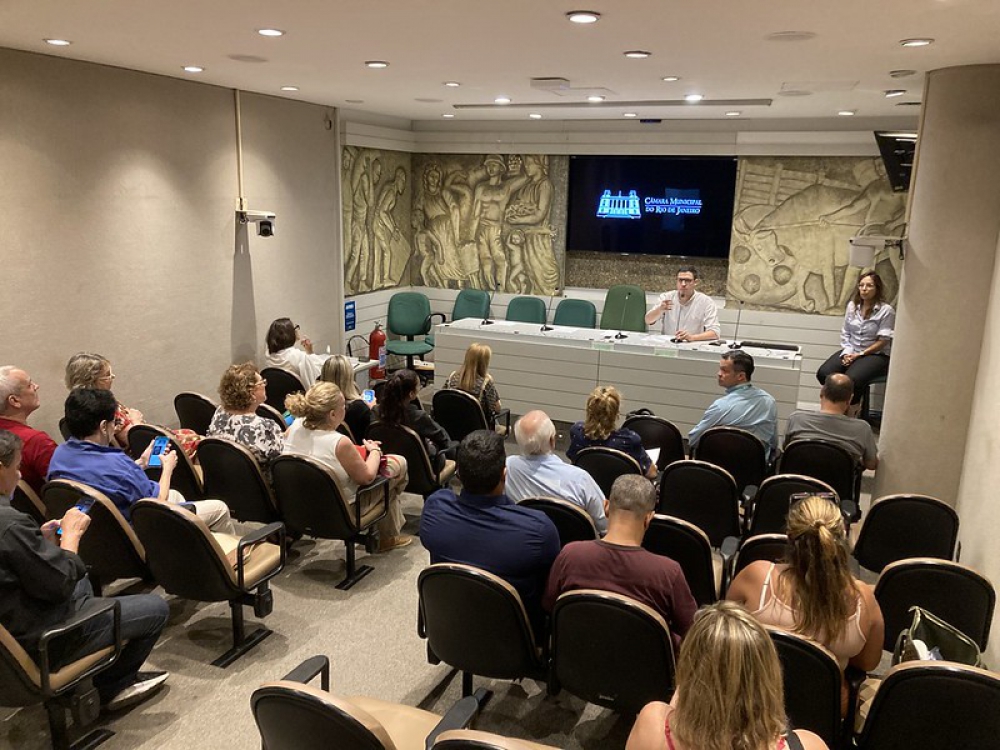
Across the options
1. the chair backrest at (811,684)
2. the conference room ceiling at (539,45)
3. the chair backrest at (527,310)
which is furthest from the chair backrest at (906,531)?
the chair backrest at (527,310)

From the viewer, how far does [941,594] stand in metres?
2.82

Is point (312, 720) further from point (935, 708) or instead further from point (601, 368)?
point (601, 368)

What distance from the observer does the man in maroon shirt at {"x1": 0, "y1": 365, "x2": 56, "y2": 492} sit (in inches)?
145

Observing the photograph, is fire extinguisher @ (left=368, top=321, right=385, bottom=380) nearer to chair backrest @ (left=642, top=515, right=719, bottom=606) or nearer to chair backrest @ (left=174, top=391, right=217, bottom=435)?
chair backrest @ (left=174, top=391, right=217, bottom=435)

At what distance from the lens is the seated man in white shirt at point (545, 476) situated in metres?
3.57

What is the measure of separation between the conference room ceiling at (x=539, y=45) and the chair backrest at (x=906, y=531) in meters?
2.13

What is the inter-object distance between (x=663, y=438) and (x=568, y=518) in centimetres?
181

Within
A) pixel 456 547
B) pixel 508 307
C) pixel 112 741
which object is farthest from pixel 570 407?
pixel 112 741

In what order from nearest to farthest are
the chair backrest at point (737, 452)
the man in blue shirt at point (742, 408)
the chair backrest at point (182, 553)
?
the chair backrest at point (182, 553)
the chair backrest at point (737, 452)
the man in blue shirt at point (742, 408)

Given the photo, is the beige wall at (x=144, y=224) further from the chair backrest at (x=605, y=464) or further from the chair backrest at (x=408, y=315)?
the chair backrest at (x=605, y=464)

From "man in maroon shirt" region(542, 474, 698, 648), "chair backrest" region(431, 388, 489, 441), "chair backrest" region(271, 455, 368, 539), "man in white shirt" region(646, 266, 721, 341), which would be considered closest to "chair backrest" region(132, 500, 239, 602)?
"chair backrest" region(271, 455, 368, 539)

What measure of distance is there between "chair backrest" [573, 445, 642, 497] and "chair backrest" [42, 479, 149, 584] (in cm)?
220

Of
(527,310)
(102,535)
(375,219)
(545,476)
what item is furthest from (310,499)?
(375,219)

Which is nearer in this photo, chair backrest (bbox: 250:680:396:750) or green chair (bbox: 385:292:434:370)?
chair backrest (bbox: 250:680:396:750)
